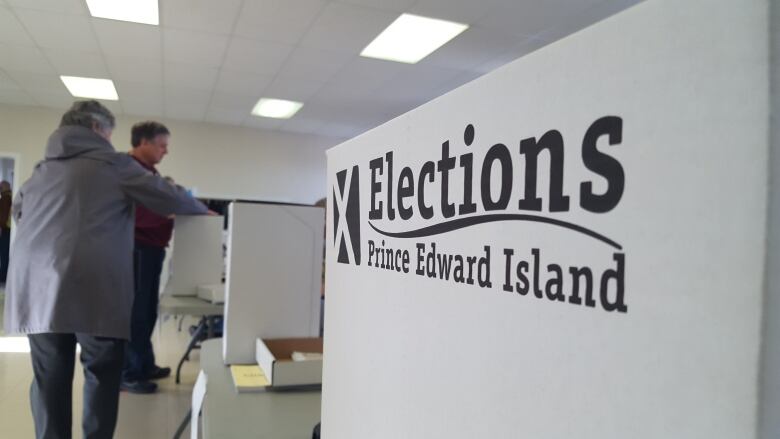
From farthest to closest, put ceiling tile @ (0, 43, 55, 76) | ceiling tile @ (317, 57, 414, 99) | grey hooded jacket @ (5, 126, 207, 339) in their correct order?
ceiling tile @ (317, 57, 414, 99) < ceiling tile @ (0, 43, 55, 76) < grey hooded jacket @ (5, 126, 207, 339)

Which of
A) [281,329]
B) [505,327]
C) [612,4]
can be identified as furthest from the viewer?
[612,4]

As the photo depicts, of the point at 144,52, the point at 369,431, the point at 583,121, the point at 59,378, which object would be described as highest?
the point at 144,52

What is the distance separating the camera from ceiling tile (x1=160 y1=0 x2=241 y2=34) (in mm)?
3275

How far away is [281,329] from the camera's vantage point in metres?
1.36

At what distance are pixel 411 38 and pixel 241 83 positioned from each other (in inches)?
81.6

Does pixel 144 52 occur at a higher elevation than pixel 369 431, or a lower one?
higher

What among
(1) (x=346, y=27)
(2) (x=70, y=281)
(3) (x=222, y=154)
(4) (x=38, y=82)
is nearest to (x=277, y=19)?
(1) (x=346, y=27)

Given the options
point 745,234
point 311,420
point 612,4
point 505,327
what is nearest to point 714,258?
point 745,234

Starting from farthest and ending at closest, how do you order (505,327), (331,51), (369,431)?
(331,51), (369,431), (505,327)

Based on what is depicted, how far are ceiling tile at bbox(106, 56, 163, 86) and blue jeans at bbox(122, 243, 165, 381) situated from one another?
7.84ft

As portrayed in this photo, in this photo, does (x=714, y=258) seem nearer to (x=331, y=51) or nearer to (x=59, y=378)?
(x=59, y=378)

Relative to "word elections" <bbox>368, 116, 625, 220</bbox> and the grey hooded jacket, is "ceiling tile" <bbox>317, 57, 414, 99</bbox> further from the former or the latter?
"word elections" <bbox>368, 116, 625, 220</bbox>

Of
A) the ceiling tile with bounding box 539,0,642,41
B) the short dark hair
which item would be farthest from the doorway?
the ceiling tile with bounding box 539,0,642,41

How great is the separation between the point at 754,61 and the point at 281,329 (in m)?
1.29
